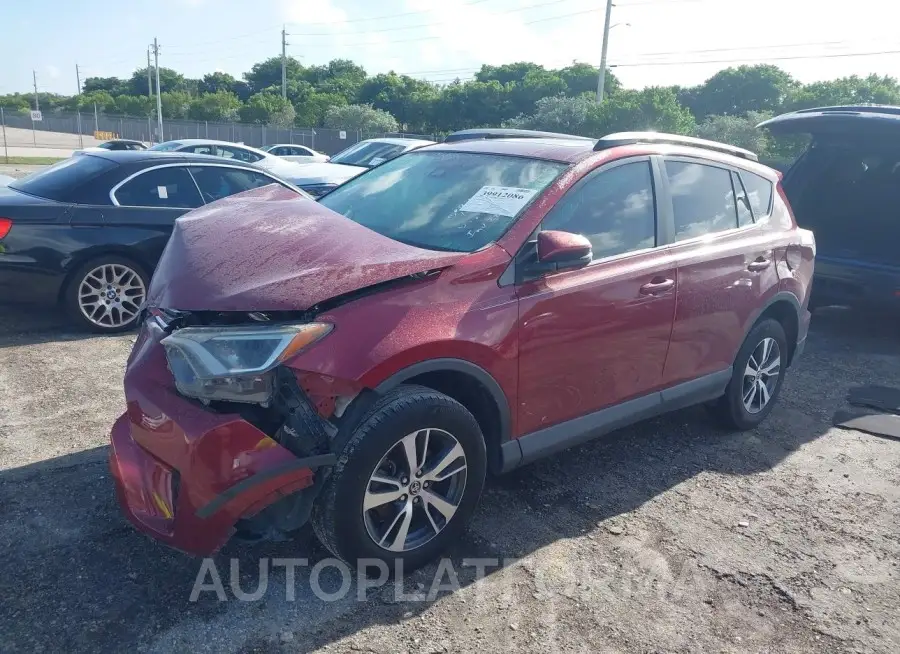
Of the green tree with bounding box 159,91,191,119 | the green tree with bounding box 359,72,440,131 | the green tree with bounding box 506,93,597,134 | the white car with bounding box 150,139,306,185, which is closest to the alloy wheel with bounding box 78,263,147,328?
the white car with bounding box 150,139,306,185

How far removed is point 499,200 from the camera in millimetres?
3527

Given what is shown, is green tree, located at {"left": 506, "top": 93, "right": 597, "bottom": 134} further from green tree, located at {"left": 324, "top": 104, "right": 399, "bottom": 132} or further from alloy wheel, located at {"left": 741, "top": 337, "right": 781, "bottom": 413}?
alloy wheel, located at {"left": 741, "top": 337, "right": 781, "bottom": 413}

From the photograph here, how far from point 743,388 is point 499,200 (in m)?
2.30

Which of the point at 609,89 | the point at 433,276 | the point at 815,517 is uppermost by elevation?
the point at 609,89

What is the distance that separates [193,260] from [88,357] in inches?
113

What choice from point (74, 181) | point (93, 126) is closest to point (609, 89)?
point (93, 126)

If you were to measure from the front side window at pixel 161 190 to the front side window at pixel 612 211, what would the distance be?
410 cm

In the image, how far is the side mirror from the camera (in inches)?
125

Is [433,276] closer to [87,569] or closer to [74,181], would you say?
[87,569]

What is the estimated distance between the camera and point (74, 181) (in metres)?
6.05

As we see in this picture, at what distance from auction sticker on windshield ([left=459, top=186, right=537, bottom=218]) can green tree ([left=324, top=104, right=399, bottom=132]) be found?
54.0m

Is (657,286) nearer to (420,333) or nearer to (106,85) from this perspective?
(420,333)

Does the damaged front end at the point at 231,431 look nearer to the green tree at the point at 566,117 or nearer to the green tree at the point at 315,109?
the green tree at the point at 566,117

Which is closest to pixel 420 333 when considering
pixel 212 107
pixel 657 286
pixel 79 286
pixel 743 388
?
pixel 657 286
